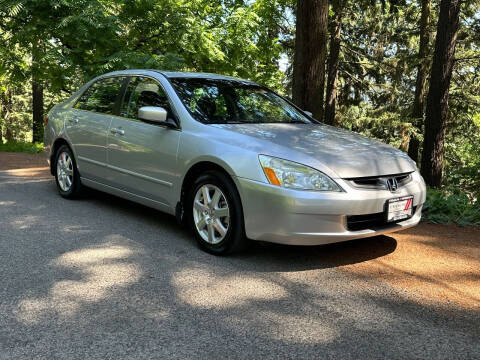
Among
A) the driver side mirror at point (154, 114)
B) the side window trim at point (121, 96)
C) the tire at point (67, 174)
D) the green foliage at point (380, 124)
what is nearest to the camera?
the driver side mirror at point (154, 114)

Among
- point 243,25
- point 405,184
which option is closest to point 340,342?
point 405,184

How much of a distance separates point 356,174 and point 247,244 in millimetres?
1151

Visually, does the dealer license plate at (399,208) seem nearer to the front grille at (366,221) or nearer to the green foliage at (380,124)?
the front grille at (366,221)

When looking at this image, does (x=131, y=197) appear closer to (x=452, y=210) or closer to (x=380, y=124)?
(x=452, y=210)

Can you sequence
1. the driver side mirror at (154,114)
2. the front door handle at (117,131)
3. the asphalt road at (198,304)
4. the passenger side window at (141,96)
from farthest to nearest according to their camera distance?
the front door handle at (117,131)
the passenger side window at (141,96)
the driver side mirror at (154,114)
the asphalt road at (198,304)

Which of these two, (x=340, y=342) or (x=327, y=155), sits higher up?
(x=327, y=155)

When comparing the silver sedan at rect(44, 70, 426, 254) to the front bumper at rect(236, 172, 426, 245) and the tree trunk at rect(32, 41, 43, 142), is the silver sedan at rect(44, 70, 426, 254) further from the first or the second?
the tree trunk at rect(32, 41, 43, 142)

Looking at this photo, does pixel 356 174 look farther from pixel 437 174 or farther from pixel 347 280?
pixel 437 174

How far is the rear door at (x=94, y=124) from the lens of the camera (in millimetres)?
6000

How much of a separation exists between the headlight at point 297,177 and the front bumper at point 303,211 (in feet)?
0.18

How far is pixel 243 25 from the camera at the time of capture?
13.1m

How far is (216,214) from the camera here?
178 inches

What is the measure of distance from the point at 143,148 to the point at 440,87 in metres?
8.90

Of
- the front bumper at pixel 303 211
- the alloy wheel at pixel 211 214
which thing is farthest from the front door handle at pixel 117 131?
the front bumper at pixel 303 211
